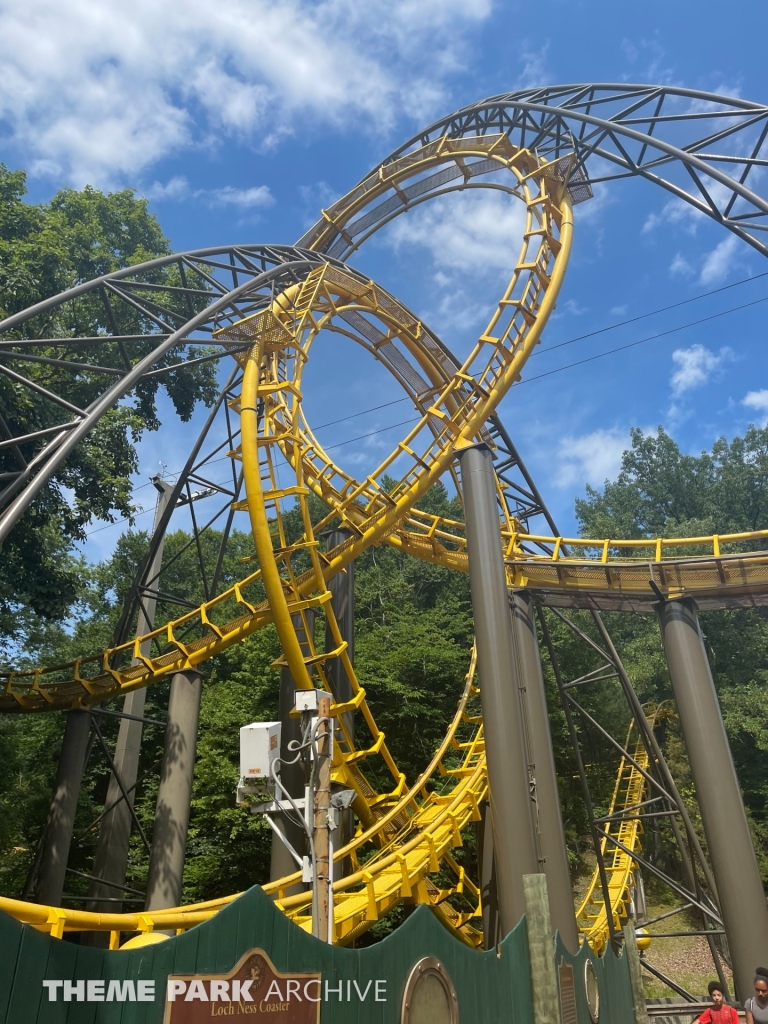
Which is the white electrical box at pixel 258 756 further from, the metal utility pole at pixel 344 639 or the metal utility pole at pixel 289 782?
the metal utility pole at pixel 344 639

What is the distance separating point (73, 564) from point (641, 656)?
76.3 ft

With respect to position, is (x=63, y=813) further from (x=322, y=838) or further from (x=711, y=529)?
(x=711, y=529)

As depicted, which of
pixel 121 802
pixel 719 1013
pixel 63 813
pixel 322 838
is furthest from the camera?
pixel 121 802

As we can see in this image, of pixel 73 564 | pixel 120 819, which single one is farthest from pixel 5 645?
pixel 120 819

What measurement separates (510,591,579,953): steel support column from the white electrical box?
688 centimetres

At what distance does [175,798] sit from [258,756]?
932 centimetres

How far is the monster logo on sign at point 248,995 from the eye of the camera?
3.15 meters

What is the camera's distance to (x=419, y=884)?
37.9ft

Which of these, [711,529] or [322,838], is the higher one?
[711,529]

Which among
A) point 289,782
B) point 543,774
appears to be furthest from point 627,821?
point 289,782

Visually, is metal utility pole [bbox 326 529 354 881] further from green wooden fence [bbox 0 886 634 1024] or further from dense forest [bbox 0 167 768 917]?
green wooden fence [bbox 0 886 634 1024]

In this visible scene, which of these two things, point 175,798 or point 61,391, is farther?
point 61,391

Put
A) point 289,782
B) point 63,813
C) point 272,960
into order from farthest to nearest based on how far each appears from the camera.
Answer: point 63,813 < point 289,782 < point 272,960

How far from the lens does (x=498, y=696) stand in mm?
10234
